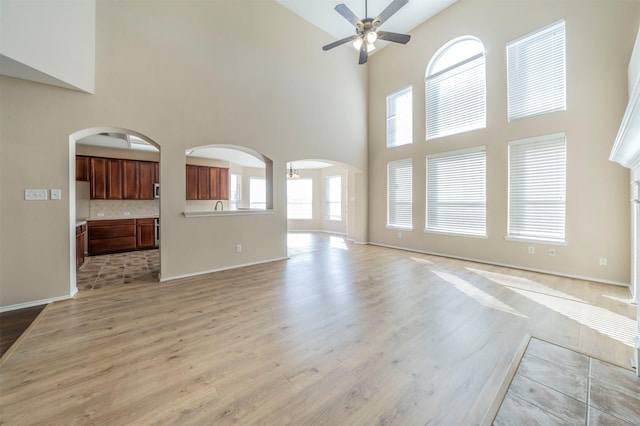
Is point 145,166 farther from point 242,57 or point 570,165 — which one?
point 570,165

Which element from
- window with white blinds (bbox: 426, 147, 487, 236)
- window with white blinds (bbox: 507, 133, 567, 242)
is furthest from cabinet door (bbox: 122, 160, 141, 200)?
window with white blinds (bbox: 507, 133, 567, 242)

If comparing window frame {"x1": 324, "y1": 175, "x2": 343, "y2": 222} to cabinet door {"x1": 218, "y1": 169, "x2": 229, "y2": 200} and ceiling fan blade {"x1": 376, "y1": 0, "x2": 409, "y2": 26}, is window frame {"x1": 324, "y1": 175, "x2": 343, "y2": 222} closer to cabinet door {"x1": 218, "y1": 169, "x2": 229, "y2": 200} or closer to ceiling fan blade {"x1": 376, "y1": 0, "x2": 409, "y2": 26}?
cabinet door {"x1": 218, "y1": 169, "x2": 229, "y2": 200}

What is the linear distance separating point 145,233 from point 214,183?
240 centimetres

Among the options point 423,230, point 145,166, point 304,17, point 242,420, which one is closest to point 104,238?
point 145,166

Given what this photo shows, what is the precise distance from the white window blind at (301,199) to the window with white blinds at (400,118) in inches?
182

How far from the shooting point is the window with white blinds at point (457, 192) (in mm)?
5070

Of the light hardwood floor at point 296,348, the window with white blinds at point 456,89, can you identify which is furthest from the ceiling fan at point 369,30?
the light hardwood floor at point 296,348

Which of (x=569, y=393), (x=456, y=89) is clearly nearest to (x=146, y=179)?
(x=456, y=89)

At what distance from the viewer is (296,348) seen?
2.08 m

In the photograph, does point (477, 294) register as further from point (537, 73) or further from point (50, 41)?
point (50, 41)

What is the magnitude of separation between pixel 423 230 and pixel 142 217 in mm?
7207

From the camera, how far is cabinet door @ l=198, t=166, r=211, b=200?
7641mm

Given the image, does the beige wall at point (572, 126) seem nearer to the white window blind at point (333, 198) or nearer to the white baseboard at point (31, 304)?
the white window blind at point (333, 198)

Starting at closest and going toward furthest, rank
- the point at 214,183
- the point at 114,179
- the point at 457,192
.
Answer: the point at 457,192 → the point at 114,179 → the point at 214,183
